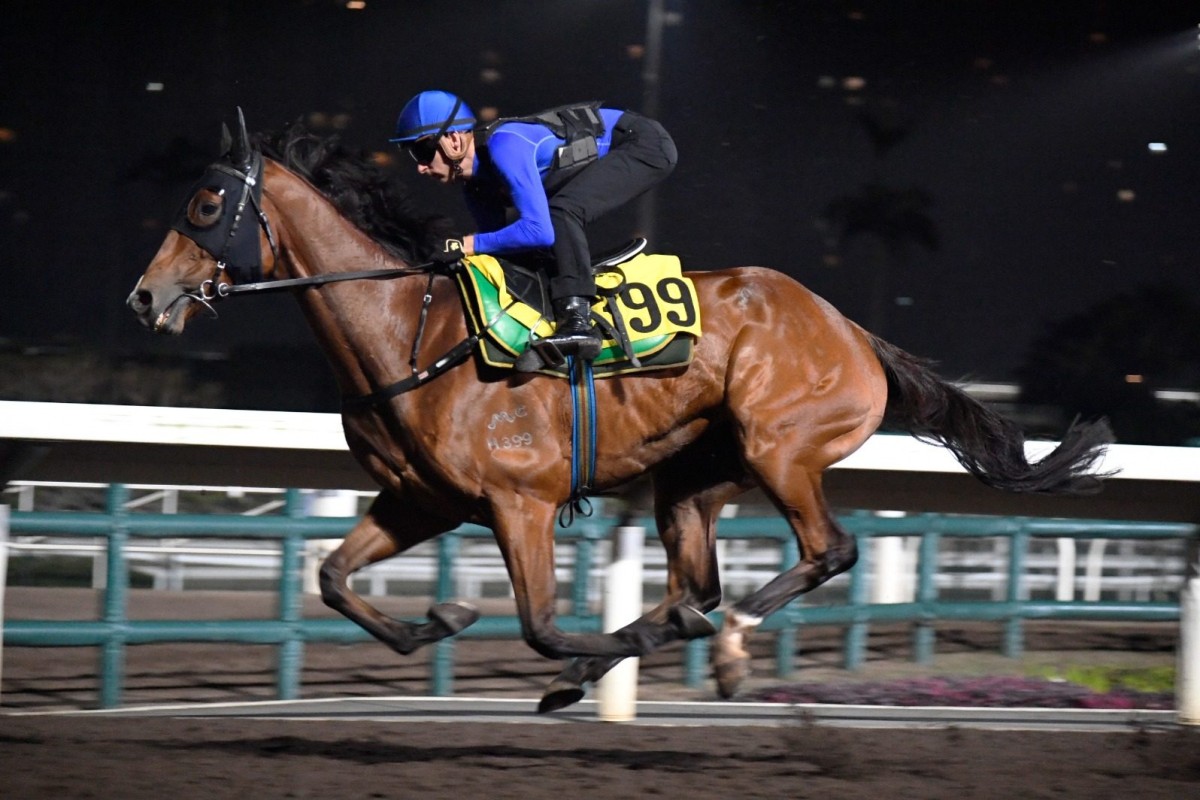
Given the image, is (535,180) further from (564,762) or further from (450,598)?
(450,598)

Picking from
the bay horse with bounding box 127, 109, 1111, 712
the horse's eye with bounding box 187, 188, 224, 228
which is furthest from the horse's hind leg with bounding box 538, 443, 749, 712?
the horse's eye with bounding box 187, 188, 224, 228

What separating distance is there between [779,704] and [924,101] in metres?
4.97

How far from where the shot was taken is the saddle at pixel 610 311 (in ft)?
12.7

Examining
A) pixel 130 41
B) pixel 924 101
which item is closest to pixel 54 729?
pixel 130 41

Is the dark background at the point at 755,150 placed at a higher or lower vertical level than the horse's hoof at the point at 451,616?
higher

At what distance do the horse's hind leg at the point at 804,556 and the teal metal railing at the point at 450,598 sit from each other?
1781 mm

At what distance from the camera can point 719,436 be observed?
4.45m

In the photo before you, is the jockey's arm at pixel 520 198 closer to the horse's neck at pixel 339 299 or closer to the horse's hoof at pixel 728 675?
the horse's neck at pixel 339 299

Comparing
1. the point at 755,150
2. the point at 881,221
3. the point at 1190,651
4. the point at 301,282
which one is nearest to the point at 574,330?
the point at 301,282

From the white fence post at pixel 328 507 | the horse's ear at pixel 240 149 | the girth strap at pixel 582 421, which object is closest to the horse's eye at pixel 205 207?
the horse's ear at pixel 240 149

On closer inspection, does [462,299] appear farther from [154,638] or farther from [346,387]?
[154,638]

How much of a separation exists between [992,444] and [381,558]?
6.82 ft

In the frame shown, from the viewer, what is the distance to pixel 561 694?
4.03m

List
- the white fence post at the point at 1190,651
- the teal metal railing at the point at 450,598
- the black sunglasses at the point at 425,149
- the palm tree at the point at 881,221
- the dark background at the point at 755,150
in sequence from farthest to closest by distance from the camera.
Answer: the palm tree at the point at 881,221, the dark background at the point at 755,150, the teal metal railing at the point at 450,598, the white fence post at the point at 1190,651, the black sunglasses at the point at 425,149
